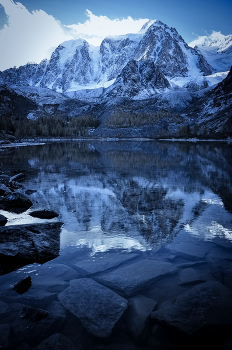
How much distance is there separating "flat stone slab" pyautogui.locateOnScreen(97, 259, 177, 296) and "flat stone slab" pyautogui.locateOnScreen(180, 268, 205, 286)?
243 mm

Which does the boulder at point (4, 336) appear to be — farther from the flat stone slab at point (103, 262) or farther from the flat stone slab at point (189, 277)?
the flat stone slab at point (189, 277)

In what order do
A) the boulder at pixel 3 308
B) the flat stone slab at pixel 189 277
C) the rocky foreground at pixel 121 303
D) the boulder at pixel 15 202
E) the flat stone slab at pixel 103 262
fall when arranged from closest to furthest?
the rocky foreground at pixel 121 303
the boulder at pixel 3 308
the flat stone slab at pixel 189 277
the flat stone slab at pixel 103 262
the boulder at pixel 15 202

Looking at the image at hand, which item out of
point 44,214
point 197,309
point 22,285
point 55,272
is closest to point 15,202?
point 44,214

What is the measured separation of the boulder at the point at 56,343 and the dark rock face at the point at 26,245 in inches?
103

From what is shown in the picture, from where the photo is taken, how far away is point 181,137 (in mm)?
135375

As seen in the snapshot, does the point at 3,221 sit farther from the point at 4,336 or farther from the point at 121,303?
the point at 121,303

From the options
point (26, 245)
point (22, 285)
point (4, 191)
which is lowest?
point (22, 285)

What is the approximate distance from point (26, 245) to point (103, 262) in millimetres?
2196

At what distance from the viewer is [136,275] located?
5.66m

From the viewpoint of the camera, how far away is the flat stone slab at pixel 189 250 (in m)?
6.54

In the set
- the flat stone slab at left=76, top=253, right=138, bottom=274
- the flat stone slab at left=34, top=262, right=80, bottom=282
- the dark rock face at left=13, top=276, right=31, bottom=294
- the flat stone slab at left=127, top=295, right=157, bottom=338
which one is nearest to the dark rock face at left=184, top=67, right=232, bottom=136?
the flat stone slab at left=76, top=253, right=138, bottom=274

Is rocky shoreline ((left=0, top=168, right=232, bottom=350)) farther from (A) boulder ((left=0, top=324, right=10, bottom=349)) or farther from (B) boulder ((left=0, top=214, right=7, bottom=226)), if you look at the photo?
(B) boulder ((left=0, top=214, right=7, bottom=226))

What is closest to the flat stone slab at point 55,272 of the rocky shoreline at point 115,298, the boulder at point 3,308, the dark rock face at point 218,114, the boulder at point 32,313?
the rocky shoreline at point 115,298

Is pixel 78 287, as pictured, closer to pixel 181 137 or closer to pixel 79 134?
pixel 181 137
